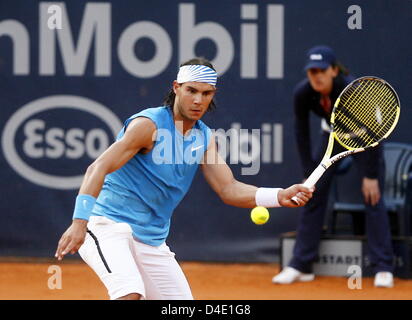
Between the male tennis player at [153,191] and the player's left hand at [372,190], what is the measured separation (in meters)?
2.37

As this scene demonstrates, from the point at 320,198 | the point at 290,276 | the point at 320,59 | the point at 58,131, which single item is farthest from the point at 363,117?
the point at 58,131

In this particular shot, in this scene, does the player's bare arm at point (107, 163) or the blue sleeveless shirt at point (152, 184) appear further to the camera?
the blue sleeveless shirt at point (152, 184)

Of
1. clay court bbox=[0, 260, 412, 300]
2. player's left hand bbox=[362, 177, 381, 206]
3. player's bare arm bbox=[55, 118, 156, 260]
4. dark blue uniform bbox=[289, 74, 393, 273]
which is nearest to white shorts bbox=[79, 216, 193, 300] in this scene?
player's bare arm bbox=[55, 118, 156, 260]

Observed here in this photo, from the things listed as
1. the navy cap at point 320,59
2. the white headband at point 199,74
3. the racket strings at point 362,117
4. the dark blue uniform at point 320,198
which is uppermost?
the navy cap at point 320,59

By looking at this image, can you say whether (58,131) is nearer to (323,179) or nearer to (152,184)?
(323,179)

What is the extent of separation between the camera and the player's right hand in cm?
364

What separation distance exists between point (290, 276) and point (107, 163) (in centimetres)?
318

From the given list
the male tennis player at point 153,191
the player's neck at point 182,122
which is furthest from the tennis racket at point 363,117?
the player's neck at point 182,122

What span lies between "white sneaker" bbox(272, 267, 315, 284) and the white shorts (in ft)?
8.55

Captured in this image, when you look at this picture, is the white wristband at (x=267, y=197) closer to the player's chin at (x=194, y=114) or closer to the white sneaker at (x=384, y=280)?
the player's chin at (x=194, y=114)

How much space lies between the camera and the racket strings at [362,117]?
480 centimetres

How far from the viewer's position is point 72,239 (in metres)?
3.67

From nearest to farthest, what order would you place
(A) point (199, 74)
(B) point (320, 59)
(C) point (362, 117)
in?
(A) point (199, 74), (C) point (362, 117), (B) point (320, 59)
